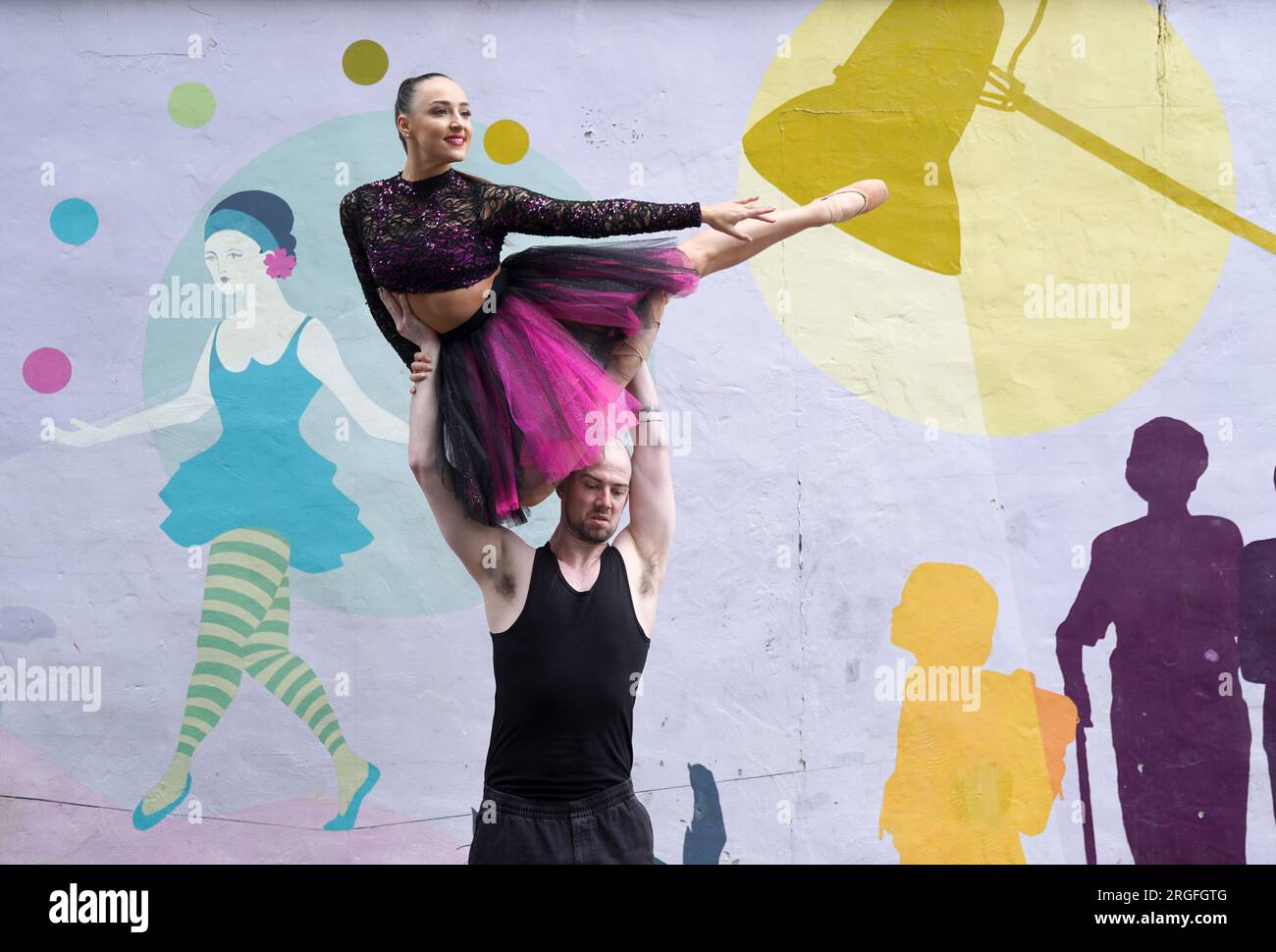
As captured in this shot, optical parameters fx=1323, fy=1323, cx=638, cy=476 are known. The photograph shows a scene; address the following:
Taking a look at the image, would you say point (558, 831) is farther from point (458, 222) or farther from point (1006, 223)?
point (1006, 223)

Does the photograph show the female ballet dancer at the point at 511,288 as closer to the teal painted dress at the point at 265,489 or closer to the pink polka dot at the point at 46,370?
the teal painted dress at the point at 265,489

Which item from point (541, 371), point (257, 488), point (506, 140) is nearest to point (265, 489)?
point (257, 488)

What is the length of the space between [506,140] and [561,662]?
2658 mm

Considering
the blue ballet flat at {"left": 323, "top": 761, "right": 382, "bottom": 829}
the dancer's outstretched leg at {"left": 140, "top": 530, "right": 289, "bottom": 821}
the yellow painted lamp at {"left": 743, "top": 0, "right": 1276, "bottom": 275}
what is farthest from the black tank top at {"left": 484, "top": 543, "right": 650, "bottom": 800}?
the yellow painted lamp at {"left": 743, "top": 0, "right": 1276, "bottom": 275}

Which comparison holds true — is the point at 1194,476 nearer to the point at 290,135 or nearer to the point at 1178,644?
the point at 1178,644

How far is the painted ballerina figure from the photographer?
499cm

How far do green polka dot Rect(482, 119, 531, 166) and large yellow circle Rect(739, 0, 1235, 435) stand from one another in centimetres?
87

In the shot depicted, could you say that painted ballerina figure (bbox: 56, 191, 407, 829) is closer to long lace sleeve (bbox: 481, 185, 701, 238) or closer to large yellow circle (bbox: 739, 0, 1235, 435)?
large yellow circle (bbox: 739, 0, 1235, 435)

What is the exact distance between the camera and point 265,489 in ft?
16.5

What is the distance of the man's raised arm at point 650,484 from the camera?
3.33 m

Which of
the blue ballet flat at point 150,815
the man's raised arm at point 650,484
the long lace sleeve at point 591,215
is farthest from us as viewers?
the blue ballet flat at point 150,815

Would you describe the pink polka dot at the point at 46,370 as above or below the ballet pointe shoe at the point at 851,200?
below

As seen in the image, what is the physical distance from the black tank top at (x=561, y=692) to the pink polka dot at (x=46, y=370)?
8.85ft

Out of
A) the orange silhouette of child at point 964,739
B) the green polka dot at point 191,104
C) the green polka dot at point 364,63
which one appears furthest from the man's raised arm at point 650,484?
the green polka dot at point 191,104
